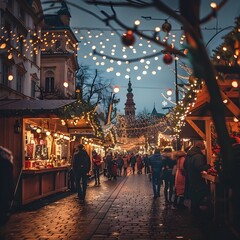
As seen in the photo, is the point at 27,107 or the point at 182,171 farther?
the point at 27,107

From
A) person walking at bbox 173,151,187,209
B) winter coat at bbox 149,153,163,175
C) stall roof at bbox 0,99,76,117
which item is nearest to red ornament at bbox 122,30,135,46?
person walking at bbox 173,151,187,209

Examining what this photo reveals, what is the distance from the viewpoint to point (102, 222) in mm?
10508

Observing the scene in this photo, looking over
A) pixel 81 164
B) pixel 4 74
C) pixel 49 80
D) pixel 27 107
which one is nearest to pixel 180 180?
pixel 81 164

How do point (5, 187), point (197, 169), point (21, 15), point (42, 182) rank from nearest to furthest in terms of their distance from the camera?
point (5, 187) < point (197, 169) < point (42, 182) < point (21, 15)

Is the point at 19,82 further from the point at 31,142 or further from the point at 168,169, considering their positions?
the point at 168,169

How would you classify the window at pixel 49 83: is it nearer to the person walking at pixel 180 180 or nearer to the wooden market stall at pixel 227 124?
the wooden market stall at pixel 227 124

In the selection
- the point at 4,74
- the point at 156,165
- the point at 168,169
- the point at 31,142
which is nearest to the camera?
the point at 168,169

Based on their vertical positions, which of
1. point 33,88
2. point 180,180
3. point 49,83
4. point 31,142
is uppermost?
point 49,83

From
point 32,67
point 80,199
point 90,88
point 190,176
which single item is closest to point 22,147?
point 80,199

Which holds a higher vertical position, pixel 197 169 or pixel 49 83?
pixel 49 83

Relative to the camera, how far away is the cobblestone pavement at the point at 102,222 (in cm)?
885

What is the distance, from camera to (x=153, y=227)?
9.74m

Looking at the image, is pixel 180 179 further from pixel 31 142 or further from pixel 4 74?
pixel 4 74

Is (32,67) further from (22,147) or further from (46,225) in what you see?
(46,225)
